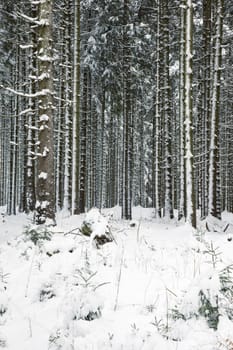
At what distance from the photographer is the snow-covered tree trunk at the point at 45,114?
28.3 feet

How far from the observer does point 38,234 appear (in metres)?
6.85

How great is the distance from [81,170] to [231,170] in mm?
14912

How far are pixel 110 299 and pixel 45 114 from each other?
5282 mm

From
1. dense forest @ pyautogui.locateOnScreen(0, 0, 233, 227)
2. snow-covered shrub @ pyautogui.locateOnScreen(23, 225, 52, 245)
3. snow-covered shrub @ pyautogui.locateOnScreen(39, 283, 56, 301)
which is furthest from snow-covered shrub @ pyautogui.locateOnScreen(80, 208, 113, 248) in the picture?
dense forest @ pyautogui.locateOnScreen(0, 0, 233, 227)

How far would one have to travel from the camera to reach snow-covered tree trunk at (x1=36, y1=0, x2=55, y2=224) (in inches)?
340

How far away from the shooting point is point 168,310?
13.8 feet

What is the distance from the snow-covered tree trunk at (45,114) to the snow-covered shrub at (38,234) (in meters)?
1.52

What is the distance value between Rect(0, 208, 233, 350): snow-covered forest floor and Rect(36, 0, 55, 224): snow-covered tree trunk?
2154 millimetres

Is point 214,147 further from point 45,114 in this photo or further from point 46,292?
point 46,292

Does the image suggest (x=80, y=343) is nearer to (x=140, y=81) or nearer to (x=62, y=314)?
(x=62, y=314)

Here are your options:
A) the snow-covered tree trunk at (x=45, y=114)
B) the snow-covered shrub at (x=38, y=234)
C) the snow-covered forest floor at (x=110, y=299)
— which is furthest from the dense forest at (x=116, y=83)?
the snow-covered forest floor at (x=110, y=299)

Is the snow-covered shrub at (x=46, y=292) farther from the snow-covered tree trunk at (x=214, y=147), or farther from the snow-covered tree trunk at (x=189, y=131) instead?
the snow-covered tree trunk at (x=214, y=147)

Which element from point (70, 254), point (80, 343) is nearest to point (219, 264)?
point (70, 254)

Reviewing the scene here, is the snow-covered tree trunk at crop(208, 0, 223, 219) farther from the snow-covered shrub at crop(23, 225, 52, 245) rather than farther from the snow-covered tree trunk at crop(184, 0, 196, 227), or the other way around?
the snow-covered shrub at crop(23, 225, 52, 245)
